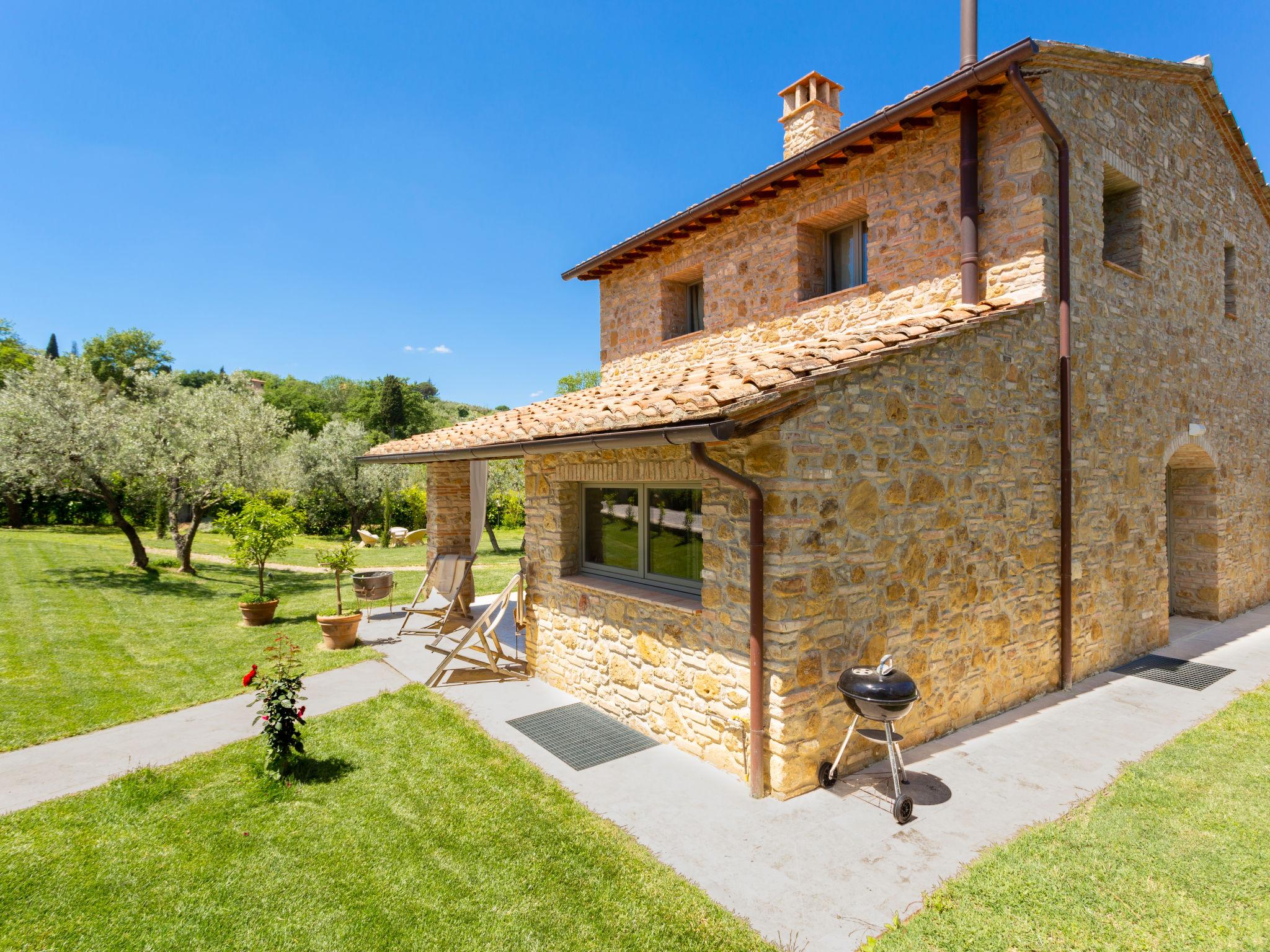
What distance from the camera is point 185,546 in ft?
46.6

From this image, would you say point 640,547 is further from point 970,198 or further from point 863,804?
point 970,198

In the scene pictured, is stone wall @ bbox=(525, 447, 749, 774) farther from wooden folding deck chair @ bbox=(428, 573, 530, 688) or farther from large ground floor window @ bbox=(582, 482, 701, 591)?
wooden folding deck chair @ bbox=(428, 573, 530, 688)

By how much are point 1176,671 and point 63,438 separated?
19558 mm

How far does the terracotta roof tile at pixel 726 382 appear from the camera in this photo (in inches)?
157

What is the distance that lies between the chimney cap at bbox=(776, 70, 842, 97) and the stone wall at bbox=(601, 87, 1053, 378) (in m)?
2.37

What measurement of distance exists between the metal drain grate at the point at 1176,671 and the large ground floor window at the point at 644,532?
592cm

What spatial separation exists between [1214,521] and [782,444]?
31.8 ft

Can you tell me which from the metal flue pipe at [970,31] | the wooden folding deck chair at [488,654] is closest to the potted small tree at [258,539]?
the wooden folding deck chair at [488,654]

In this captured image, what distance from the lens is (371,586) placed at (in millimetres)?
9766

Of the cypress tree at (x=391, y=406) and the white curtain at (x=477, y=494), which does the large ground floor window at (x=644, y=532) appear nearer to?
the white curtain at (x=477, y=494)

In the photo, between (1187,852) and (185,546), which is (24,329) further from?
(1187,852)

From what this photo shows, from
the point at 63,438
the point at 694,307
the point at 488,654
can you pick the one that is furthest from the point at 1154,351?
the point at 63,438

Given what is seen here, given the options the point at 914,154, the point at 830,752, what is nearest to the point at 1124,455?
the point at 914,154

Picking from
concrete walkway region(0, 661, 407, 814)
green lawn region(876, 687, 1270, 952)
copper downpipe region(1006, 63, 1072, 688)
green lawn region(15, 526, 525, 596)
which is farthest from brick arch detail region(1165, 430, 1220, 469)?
green lawn region(15, 526, 525, 596)
